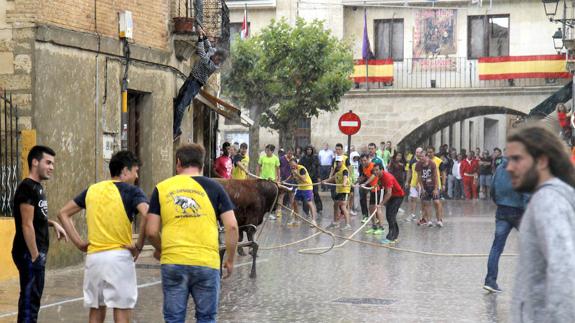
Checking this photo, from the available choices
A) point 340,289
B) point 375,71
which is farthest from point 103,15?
point 375,71

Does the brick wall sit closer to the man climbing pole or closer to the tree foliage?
the man climbing pole

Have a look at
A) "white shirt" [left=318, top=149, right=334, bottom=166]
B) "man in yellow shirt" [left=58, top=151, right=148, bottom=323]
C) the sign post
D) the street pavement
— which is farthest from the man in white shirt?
"man in yellow shirt" [left=58, top=151, right=148, bottom=323]

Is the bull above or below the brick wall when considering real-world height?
below

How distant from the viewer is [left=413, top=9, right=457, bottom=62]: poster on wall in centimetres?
4272

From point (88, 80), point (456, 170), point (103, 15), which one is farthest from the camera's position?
point (456, 170)

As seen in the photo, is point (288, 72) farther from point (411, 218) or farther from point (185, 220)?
point (185, 220)

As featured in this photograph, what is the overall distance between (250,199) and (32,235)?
7.27 metres

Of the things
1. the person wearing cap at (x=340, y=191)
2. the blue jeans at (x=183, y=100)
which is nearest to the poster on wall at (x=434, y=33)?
the person wearing cap at (x=340, y=191)

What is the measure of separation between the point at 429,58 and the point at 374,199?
66.7ft

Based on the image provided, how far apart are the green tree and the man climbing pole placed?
18524 millimetres

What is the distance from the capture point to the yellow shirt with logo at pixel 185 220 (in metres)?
7.01

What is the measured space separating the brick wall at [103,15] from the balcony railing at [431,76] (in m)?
25.5

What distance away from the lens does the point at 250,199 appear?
1530 cm

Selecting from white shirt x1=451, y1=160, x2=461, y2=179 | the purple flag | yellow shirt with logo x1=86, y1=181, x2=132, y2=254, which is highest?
the purple flag
